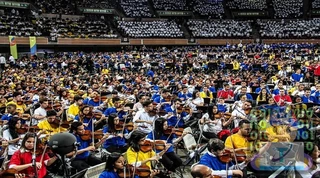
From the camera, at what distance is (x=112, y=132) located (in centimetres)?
849

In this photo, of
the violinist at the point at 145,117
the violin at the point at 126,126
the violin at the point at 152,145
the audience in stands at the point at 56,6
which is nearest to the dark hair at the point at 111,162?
the violin at the point at 152,145

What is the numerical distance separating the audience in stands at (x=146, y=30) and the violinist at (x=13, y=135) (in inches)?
1497

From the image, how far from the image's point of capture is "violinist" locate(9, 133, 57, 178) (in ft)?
19.6

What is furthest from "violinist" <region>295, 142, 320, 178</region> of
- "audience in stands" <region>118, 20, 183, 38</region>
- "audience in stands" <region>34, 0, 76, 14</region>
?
"audience in stands" <region>34, 0, 76, 14</region>

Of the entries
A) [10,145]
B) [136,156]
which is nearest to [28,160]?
[136,156]

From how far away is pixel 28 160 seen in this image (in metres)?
6.10

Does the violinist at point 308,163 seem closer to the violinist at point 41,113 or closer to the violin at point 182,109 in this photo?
the violin at point 182,109

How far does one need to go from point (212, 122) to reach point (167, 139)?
199cm

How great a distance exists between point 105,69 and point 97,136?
21331mm

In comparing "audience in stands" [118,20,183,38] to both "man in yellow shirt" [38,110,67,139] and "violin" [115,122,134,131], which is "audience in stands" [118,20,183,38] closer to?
"violin" [115,122,134,131]

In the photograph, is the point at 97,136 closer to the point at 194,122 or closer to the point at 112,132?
the point at 112,132

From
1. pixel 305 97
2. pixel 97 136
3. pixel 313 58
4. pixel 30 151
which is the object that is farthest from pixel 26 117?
pixel 313 58

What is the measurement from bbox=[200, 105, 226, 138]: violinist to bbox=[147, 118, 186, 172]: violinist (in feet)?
5.15

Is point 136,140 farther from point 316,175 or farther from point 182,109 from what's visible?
point 182,109
